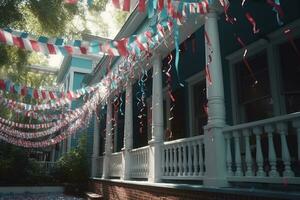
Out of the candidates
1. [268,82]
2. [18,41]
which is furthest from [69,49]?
[268,82]

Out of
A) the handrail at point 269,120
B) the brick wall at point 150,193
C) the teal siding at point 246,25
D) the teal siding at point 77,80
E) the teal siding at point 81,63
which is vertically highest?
the teal siding at point 81,63

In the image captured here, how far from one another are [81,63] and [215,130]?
1650 centimetres

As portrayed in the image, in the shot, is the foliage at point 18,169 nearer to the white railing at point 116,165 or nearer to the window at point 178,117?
the white railing at point 116,165

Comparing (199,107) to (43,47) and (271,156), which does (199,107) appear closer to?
(271,156)

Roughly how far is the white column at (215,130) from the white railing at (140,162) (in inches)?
112

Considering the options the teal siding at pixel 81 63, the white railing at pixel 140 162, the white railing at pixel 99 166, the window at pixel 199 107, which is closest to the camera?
the white railing at pixel 140 162

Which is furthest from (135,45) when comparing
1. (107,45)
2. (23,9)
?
(23,9)

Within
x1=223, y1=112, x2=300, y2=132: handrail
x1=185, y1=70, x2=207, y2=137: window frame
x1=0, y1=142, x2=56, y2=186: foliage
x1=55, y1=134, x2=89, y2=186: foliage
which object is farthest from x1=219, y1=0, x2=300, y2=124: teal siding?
x1=0, y1=142, x2=56, y2=186: foliage

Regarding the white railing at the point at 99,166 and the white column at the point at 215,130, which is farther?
the white railing at the point at 99,166

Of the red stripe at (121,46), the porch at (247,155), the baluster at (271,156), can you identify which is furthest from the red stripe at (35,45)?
the baluster at (271,156)

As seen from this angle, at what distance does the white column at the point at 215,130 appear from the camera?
14.8 feet

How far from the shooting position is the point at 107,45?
4242 millimetres

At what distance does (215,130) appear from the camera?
4.67m

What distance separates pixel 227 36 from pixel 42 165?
1345 cm
